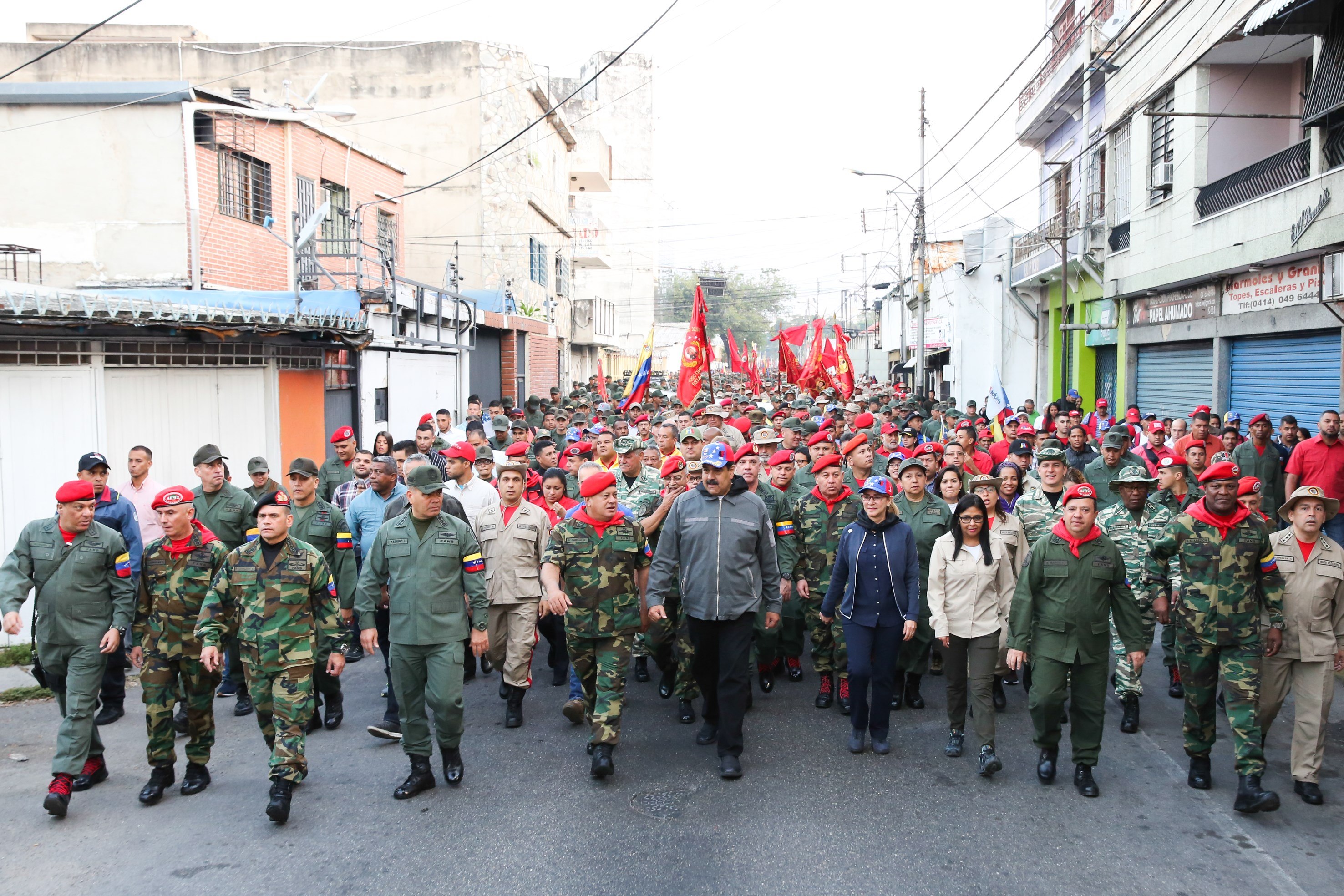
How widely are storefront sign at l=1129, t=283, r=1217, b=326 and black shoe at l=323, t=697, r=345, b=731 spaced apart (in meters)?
15.3

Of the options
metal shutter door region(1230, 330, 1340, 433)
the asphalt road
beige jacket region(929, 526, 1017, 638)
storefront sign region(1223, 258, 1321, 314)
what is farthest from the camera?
metal shutter door region(1230, 330, 1340, 433)

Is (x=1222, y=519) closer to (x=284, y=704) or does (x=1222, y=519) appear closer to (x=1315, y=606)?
(x=1315, y=606)

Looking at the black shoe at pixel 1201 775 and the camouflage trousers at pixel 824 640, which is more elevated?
the camouflage trousers at pixel 824 640

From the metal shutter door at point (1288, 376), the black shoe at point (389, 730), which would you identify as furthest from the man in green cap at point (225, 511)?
the metal shutter door at point (1288, 376)

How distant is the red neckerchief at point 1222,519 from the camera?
6043mm

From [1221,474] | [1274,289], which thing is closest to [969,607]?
[1221,474]

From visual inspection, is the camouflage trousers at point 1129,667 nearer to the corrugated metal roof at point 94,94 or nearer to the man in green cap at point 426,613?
the man in green cap at point 426,613

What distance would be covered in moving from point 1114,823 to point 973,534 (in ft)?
6.15

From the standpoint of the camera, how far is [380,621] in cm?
829

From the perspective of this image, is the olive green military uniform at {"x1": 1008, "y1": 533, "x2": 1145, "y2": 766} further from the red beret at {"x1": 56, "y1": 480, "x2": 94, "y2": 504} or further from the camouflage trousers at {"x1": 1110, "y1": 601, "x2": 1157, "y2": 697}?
the red beret at {"x1": 56, "y1": 480, "x2": 94, "y2": 504}

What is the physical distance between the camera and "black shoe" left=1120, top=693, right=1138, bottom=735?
715cm

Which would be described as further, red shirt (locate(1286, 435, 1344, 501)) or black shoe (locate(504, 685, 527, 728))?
red shirt (locate(1286, 435, 1344, 501))

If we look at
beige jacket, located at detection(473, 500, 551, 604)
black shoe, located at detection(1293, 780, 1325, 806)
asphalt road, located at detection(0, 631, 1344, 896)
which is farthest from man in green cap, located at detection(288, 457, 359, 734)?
black shoe, located at detection(1293, 780, 1325, 806)

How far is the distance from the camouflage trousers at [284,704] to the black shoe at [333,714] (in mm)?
1340
